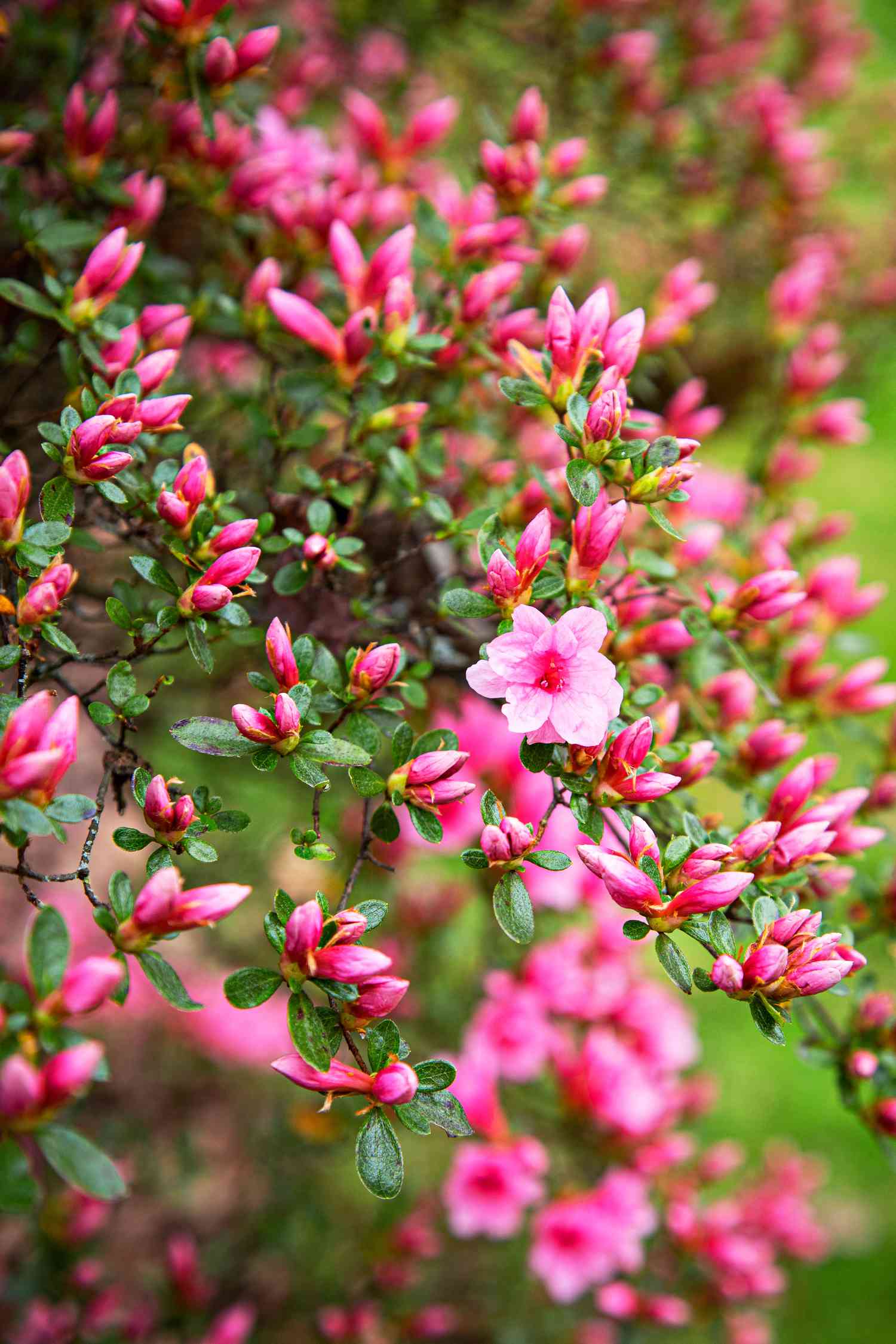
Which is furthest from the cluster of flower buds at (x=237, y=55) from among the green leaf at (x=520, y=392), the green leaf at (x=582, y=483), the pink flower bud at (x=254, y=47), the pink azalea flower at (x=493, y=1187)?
the pink azalea flower at (x=493, y=1187)

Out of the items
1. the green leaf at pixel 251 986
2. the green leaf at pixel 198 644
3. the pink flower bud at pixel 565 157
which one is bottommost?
the green leaf at pixel 251 986

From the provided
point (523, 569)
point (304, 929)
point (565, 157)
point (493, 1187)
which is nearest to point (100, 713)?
point (304, 929)

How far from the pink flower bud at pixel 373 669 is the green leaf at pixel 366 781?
7 centimetres

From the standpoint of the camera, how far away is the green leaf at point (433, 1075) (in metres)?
0.67

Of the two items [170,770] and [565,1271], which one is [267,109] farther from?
[565,1271]

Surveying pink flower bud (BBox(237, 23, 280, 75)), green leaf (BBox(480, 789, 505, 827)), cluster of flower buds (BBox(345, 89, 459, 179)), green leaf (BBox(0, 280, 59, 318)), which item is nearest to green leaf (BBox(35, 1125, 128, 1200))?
green leaf (BBox(480, 789, 505, 827))

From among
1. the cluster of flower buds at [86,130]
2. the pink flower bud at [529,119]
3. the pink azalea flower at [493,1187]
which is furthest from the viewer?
the pink azalea flower at [493,1187]

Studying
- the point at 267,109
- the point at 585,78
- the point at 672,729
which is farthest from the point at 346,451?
the point at 585,78

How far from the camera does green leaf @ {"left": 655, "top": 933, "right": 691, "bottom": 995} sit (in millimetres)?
632

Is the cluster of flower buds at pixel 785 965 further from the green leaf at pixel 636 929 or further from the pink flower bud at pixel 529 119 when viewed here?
the pink flower bud at pixel 529 119

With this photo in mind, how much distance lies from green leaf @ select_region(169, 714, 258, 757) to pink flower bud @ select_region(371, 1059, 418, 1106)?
0.24 meters

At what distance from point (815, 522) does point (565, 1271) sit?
111 centimetres

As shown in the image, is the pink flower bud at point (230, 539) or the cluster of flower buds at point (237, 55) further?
the cluster of flower buds at point (237, 55)

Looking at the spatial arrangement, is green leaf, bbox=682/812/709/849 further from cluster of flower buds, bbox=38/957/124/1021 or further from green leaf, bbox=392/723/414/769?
cluster of flower buds, bbox=38/957/124/1021
